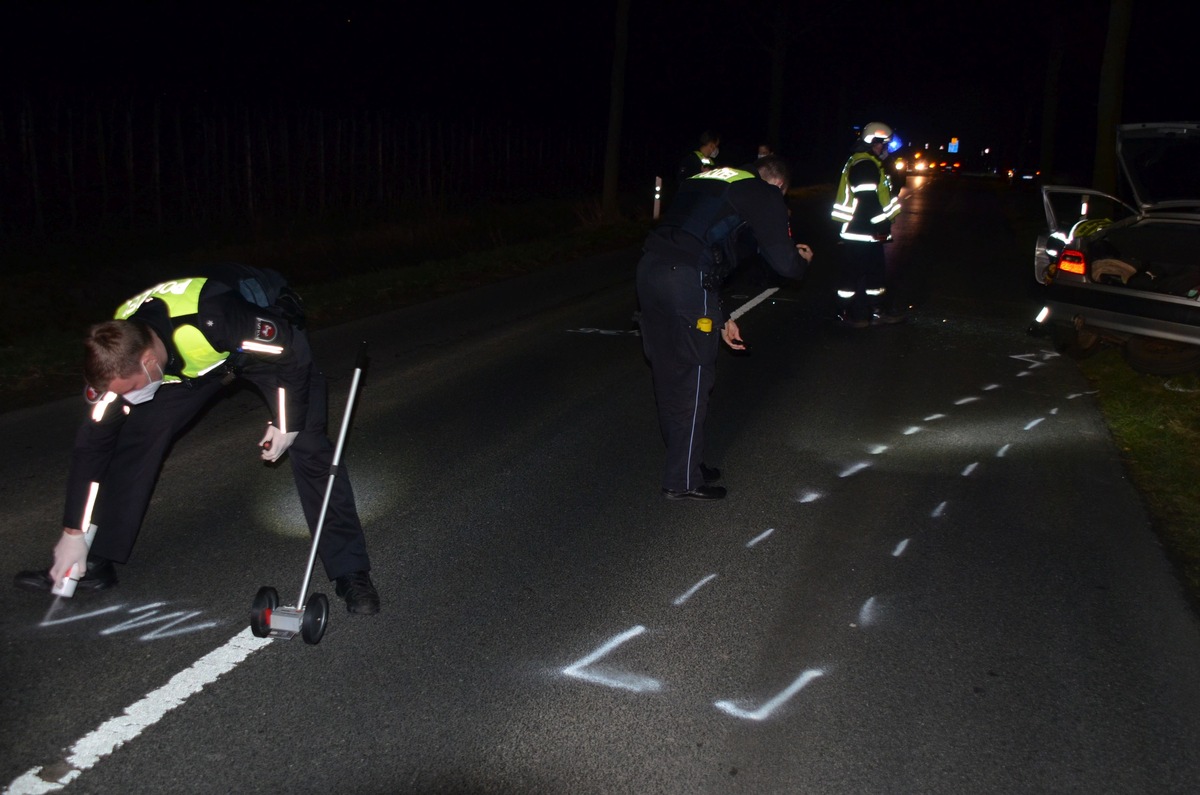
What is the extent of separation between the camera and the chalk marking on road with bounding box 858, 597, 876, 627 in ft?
15.1

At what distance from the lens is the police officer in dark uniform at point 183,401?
159 inches

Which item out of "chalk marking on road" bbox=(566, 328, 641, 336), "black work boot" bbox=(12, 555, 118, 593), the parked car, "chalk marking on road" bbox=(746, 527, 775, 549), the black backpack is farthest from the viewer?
"chalk marking on road" bbox=(566, 328, 641, 336)

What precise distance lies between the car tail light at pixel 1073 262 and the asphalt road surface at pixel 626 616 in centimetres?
140

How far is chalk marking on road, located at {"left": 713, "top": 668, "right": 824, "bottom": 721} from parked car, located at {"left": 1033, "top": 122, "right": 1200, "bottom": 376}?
5.93 m

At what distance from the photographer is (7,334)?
10.6m

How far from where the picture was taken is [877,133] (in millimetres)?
10508

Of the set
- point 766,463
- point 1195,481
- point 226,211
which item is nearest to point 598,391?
point 766,463

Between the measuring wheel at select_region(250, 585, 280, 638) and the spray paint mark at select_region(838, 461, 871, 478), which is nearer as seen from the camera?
the measuring wheel at select_region(250, 585, 280, 638)

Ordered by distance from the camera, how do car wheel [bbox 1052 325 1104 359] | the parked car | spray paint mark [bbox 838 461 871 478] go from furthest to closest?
car wheel [bbox 1052 325 1104 359]
the parked car
spray paint mark [bbox 838 461 871 478]

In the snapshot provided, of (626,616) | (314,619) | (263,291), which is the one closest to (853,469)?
(626,616)

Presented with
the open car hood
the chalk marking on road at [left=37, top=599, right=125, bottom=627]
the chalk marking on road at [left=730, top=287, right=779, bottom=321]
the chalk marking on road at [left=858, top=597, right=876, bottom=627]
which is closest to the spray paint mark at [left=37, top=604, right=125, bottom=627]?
the chalk marking on road at [left=37, top=599, right=125, bottom=627]

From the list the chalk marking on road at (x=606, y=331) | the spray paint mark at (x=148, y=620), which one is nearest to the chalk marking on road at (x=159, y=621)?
the spray paint mark at (x=148, y=620)

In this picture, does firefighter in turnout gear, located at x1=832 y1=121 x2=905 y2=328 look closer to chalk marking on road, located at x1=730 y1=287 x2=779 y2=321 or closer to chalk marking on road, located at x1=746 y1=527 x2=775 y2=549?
chalk marking on road, located at x1=730 y1=287 x2=779 y2=321

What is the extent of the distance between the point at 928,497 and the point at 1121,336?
3960 mm
